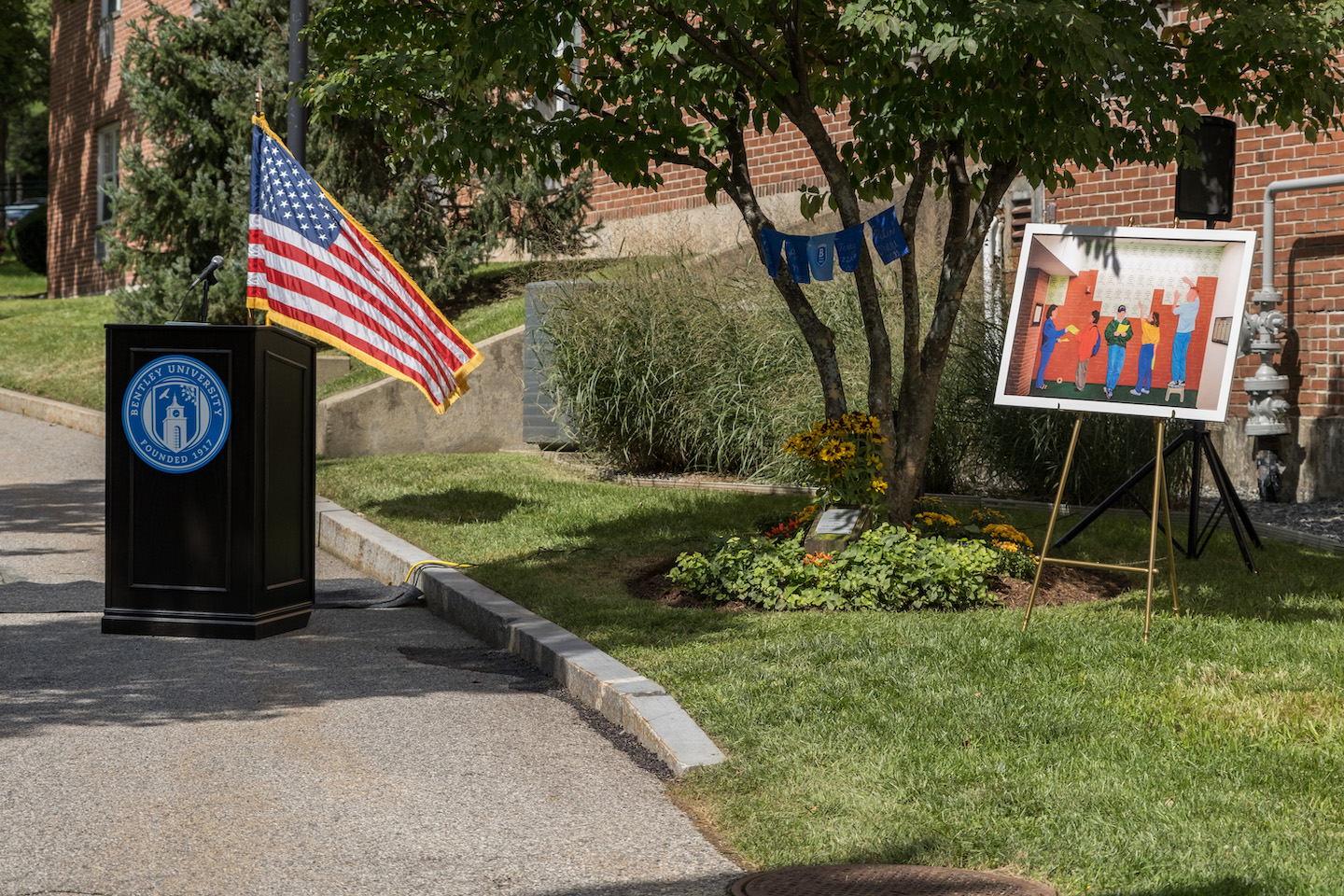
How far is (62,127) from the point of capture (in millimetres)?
28438

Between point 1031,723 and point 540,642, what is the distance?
2.39 m

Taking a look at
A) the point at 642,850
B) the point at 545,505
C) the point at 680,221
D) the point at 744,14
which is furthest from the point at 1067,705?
the point at 680,221

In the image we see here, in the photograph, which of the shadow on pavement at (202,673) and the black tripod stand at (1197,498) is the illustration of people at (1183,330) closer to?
the black tripod stand at (1197,498)

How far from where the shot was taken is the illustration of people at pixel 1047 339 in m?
6.74

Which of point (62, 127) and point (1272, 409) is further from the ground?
point (62, 127)

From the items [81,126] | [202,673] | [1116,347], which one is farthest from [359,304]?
[81,126]

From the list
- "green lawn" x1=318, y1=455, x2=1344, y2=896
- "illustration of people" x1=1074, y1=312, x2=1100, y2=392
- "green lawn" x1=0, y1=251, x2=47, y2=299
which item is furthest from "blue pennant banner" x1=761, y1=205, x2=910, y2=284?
"green lawn" x1=0, y1=251, x2=47, y2=299

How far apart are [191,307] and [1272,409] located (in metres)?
11.7

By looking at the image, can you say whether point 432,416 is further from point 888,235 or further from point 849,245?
point 888,235

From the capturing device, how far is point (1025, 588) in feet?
24.5

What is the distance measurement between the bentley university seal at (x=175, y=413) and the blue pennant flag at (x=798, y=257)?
3130mm

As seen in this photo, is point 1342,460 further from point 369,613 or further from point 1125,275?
point 369,613

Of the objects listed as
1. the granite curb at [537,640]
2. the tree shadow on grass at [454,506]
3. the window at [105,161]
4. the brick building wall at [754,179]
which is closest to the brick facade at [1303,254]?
the brick building wall at [754,179]

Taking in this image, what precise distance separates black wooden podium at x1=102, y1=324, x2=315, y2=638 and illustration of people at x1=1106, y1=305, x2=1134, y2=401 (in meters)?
4.07
